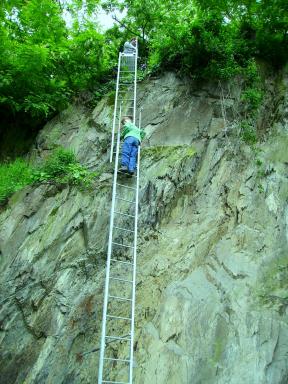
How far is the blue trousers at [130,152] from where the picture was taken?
8156mm

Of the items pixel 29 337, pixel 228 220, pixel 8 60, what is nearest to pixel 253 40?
pixel 228 220

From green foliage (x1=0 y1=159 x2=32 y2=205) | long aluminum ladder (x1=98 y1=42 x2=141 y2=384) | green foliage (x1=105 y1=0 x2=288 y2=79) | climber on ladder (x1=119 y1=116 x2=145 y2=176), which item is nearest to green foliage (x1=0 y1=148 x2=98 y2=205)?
green foliage (x1=0 y1=159 x2=32 y2=205)

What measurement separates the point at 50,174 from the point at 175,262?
3515 millimetres

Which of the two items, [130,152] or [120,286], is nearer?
[120,286]

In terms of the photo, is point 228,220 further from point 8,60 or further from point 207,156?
point 8,60

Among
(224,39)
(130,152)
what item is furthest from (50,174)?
(224,39)

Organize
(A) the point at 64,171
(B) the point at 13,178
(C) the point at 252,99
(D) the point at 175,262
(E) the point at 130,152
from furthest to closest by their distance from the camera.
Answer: (B) the point at 13,178 < (C) the point at 252,99 < (A) the point at 64,171 < (E) the point at 130,152 < (D) the point at 175,262

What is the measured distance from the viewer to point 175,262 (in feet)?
23.9

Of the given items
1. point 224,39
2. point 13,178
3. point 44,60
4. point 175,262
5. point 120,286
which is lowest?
point 120,286

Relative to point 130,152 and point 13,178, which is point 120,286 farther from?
point 13,178

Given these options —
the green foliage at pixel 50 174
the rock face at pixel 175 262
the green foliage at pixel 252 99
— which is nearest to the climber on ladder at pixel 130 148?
the rock face at pixel 175 262

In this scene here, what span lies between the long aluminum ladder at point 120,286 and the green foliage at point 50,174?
0.80m

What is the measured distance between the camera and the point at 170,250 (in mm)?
7465

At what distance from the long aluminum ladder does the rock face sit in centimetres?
12
